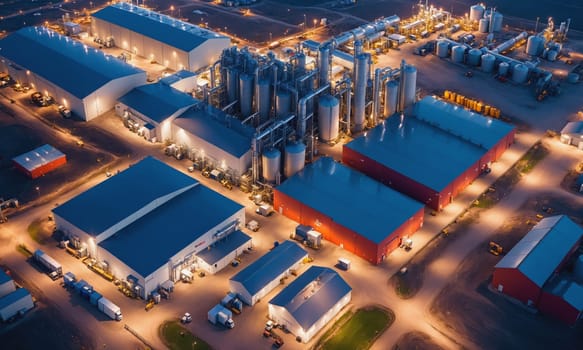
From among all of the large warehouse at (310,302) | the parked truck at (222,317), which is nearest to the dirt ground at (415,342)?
the large warehouse at (310,302)

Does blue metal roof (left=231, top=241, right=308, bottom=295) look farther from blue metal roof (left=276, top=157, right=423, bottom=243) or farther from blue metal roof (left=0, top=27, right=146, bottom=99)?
blue metal roof (left=0, top=27, right=146, bottom=99)

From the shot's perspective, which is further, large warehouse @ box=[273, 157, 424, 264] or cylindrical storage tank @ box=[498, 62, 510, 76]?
cylindrical storage tank @ box=[498, 62, 510, 76]

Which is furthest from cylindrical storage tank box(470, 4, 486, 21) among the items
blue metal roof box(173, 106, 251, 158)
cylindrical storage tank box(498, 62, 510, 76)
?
blue metal roof box(173, 106, 251, 158)

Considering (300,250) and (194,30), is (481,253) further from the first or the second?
(194,30)

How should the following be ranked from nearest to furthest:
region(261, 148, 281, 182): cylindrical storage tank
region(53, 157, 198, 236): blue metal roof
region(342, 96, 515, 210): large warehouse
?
region(53, 157, 198, 236): blue metal roof < region(342, 96, 515, 210): large warehouse < region(261, 148, 281, 182): cylindrical storage tank

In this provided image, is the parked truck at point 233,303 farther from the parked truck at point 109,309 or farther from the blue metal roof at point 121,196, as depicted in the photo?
the blue metal roof at point 121,196
